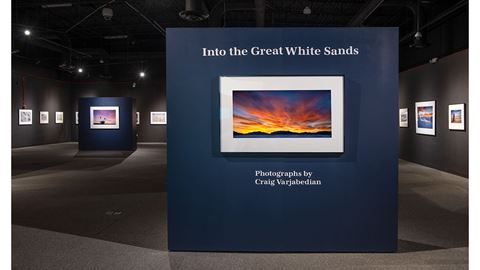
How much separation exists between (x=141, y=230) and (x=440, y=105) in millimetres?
10390

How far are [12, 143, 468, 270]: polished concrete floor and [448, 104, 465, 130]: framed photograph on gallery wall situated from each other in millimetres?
1510

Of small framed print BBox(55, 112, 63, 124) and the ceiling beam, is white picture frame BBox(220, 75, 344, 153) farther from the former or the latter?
small framed print BBox(55, 112, 63, 124)

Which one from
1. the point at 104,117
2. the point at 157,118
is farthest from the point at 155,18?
the point at 157,118

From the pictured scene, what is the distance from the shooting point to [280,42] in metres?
4.41

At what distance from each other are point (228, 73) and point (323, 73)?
118 cm

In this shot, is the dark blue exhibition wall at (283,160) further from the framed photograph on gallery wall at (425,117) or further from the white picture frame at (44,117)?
the white picture frame at (44,117)

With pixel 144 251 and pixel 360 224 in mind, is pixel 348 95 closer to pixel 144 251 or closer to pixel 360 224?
pixel 360 224

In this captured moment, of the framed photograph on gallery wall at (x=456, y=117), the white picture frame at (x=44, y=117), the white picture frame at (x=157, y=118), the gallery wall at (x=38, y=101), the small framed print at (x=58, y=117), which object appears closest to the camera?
the framed photograph on gallery wall at (x=456, y=117)

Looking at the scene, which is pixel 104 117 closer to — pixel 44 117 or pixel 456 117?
pixel 44 117

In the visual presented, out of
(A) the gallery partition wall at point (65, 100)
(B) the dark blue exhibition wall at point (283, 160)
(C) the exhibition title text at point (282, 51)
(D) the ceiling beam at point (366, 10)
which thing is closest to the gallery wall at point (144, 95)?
(A) the gallery partition wall at point (65, 100)

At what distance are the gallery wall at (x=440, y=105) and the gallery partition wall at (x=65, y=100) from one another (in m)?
16.0

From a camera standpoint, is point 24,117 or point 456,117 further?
point 24,117

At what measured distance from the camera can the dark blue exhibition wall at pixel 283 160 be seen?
4.39 meters

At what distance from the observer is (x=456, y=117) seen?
414 inches
